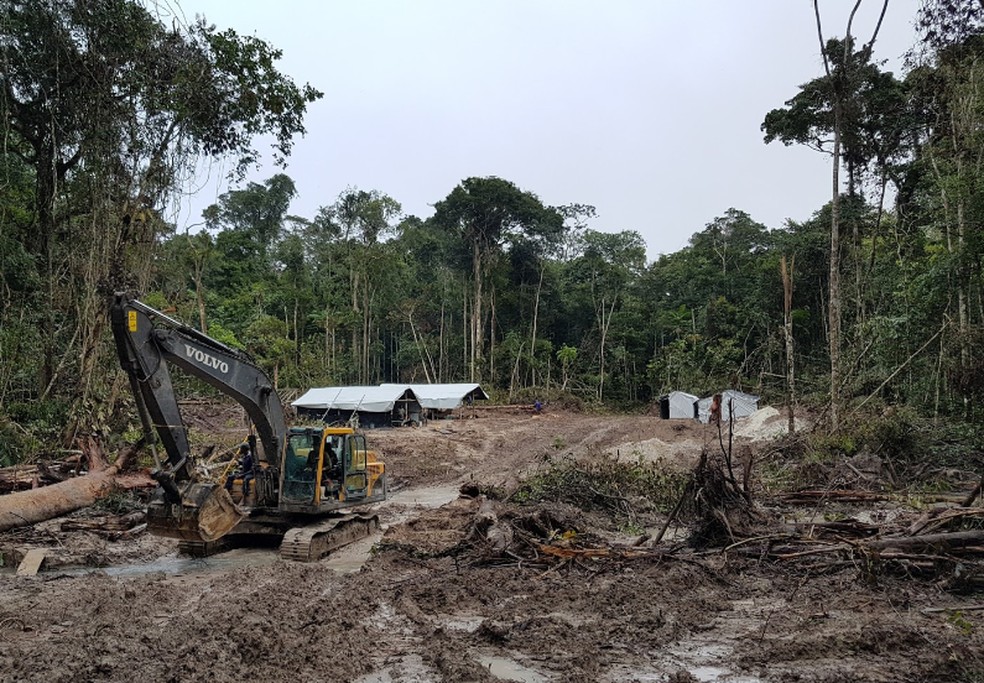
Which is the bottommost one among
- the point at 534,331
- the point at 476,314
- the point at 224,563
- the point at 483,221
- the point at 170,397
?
the point at 224,563

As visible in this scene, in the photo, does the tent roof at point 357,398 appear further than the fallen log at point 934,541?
Yes

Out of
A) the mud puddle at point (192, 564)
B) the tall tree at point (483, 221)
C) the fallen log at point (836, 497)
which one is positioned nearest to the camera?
the mud puddle at point (192, 564)

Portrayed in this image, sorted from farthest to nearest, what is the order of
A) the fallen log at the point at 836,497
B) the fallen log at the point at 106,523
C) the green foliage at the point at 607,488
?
the green foliage at the point at 607,488, the fallen log at the point at 836,497, the fallen log at the point at 106,523

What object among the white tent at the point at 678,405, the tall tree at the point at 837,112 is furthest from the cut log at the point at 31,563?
the white tent at the point at 678,405

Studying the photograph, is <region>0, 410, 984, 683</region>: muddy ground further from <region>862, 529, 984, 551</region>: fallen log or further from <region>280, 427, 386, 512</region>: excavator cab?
<region>280, 427, 386, 512</region>: excavator cab

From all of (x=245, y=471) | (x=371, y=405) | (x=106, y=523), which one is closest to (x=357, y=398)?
(x=371, y=405)

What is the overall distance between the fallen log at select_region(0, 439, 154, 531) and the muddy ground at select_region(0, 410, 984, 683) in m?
0.69

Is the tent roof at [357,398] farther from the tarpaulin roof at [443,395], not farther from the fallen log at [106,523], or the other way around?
the fallen log at [106,523]

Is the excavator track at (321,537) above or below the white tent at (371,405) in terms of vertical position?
below

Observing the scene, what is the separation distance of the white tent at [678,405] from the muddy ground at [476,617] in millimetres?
32352

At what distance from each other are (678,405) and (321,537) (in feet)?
115

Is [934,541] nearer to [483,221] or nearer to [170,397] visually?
[170,397]

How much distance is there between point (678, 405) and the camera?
142 feet

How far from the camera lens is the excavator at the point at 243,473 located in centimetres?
912
